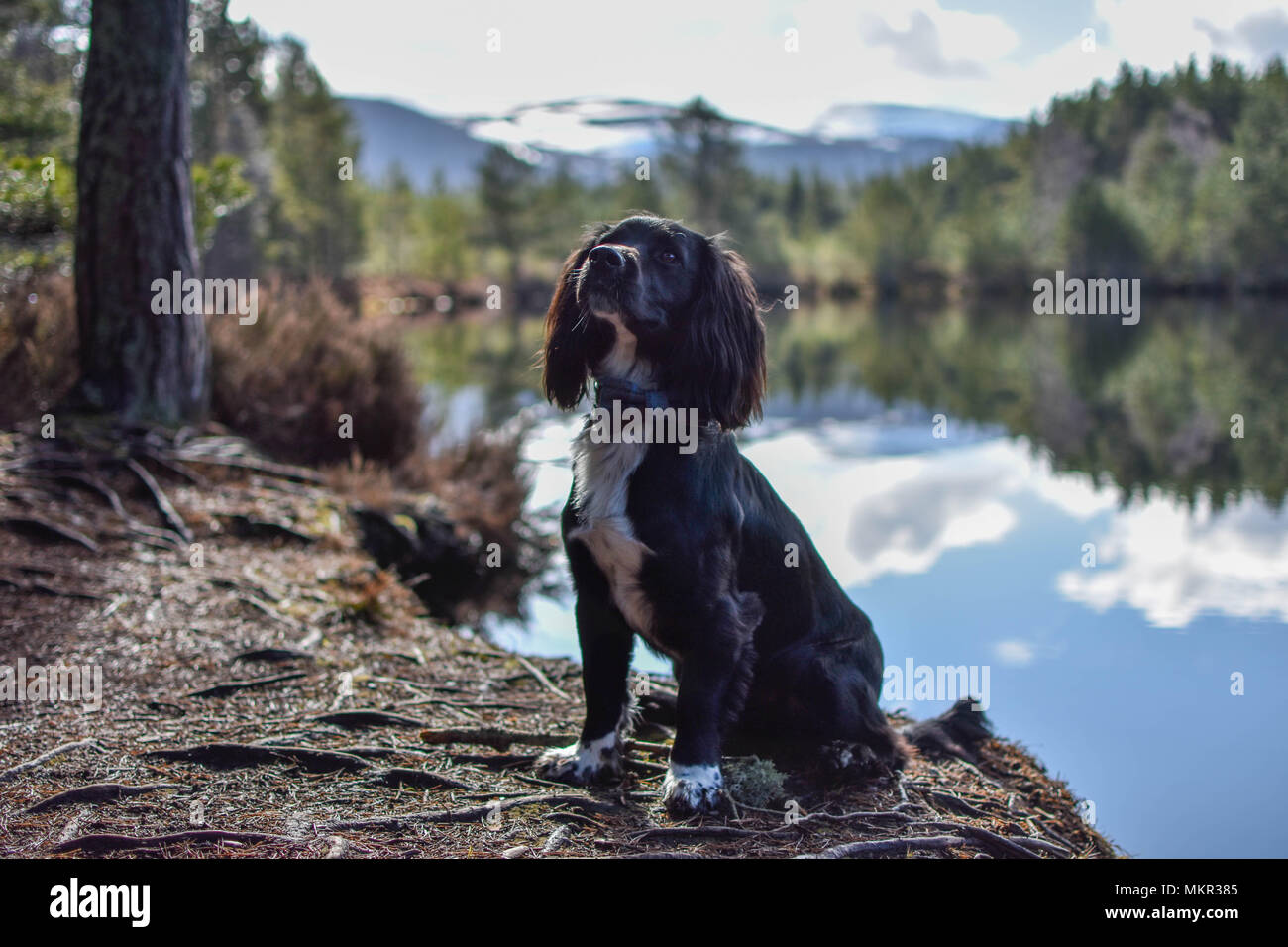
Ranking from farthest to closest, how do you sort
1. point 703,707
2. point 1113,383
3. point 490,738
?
point 1113,383 → point 490,738 → point 703,707

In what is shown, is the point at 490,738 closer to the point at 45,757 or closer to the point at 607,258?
the point at 45,757

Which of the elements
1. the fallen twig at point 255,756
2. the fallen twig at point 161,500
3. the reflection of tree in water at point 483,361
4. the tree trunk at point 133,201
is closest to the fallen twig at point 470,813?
the fallen twig at point 255,756

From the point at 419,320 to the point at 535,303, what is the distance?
1825 cm

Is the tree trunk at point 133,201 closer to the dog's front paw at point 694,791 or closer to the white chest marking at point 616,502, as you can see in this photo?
the white chest marking at point 616,502

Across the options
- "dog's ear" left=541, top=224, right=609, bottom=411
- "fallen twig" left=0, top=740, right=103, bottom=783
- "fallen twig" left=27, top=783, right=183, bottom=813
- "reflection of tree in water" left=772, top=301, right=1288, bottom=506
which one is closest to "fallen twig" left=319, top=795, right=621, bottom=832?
"fallen twig" left=27, top=783, right=183, bottom=813

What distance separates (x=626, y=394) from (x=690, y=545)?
0.56 meters

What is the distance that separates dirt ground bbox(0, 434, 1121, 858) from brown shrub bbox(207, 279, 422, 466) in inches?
99.6

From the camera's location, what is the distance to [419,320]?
43656 millimetres

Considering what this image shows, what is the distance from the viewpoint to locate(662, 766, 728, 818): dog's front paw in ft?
10.9

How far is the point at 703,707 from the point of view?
3.41 m

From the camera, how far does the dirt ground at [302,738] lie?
3.17 m

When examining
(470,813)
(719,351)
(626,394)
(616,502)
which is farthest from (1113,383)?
(470,813)
